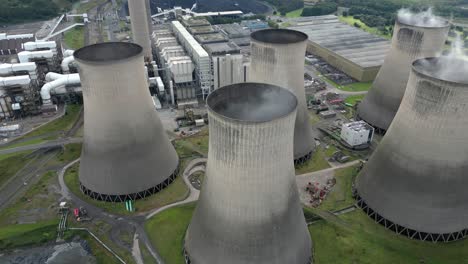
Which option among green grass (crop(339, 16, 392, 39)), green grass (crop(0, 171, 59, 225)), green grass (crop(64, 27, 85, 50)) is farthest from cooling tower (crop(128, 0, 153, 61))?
green grass (crop(339, 16, 392, 39))

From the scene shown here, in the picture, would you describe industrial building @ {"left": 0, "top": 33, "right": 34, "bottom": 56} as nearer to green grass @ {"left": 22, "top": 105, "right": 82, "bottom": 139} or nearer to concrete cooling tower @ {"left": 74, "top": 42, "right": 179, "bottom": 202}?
green grass @ {"left": 22, "top": 105, "right": 82, "bottom": 139}

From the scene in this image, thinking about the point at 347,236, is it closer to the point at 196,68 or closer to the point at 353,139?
the point at 353,139

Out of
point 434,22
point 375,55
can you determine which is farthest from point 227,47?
point 375,55

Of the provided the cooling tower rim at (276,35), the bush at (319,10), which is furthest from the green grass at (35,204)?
the bush at (319,10)

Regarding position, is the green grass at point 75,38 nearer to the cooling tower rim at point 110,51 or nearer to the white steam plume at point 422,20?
the cooling tower rim at point 110,51

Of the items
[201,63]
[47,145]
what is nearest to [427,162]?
[201,63]

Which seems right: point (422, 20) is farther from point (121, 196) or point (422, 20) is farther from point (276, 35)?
point (121, 196)

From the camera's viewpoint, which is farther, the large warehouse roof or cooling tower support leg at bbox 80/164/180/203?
the large warehouse roof

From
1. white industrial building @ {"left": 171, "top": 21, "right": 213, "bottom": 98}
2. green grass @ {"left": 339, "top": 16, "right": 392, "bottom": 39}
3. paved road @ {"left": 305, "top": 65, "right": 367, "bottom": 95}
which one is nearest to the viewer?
white industrial building @ {"left": 171, "top": 21, "right": 213, "bottom": 98}
